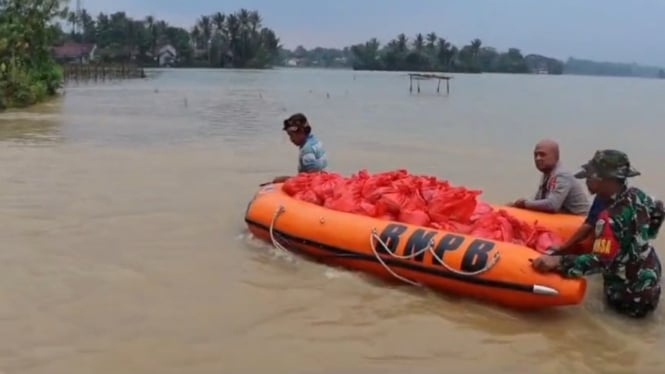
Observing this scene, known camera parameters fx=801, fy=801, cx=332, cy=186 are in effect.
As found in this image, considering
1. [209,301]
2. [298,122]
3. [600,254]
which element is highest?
[298,122]

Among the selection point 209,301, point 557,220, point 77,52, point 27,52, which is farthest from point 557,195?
point 77,52

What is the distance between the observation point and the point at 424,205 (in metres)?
6.33

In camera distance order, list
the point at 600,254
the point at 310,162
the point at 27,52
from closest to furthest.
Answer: the point at 600,254
the point at 310,162
the point at 27,52

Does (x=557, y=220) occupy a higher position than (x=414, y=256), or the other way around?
(x=557, y=220)

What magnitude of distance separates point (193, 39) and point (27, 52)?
83.6 meters

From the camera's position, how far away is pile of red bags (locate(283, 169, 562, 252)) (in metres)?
5.99

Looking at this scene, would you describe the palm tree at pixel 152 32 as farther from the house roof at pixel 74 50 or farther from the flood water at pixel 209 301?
the flood water at pixel 209 301

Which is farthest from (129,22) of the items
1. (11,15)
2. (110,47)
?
(11,15)

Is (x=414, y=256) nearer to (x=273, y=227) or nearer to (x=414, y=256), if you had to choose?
(x=414, y=256)

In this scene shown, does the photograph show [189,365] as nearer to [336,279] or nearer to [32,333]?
[32,333]

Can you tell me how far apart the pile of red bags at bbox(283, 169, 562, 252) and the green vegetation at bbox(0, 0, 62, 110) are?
20656mm

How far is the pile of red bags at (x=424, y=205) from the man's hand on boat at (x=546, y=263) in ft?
2.01

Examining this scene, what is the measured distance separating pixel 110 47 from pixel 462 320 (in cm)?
9648

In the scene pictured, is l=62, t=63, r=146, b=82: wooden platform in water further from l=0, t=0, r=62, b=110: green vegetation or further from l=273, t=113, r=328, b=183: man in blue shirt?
l=273, t=113, r=328, b=183: man in blue shirt
